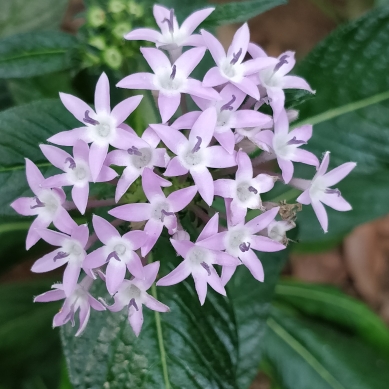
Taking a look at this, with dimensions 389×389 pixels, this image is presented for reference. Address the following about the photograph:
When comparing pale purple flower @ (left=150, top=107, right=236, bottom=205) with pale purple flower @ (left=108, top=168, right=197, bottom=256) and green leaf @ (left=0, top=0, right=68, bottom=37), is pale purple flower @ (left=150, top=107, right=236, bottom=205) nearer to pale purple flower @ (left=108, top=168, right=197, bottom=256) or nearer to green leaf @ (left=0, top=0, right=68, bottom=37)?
pale purple flower @ (left=108, top=168, right=197, bottom=256)

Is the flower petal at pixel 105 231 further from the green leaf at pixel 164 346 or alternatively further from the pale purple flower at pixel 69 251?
the green leaf at pixel 164 346

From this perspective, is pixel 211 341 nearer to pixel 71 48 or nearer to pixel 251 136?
pixel 251 136

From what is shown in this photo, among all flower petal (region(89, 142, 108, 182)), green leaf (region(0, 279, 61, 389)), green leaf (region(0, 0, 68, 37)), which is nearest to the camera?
flower petal (region(89, 142, 108, 182))

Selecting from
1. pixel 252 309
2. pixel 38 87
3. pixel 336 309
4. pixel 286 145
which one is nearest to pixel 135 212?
pixel 286 145

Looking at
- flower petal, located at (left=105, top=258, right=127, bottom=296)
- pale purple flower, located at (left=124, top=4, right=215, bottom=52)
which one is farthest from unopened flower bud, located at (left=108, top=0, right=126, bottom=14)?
flower petal, located at (left=105, top=258, right=127, bottom=296)

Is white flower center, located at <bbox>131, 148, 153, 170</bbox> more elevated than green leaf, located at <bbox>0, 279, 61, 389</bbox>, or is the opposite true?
green leaf, located at <bbox>0, 279, 61, 389</bbox>

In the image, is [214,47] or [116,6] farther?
[116,6]

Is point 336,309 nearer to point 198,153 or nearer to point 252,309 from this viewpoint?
point 252,309
